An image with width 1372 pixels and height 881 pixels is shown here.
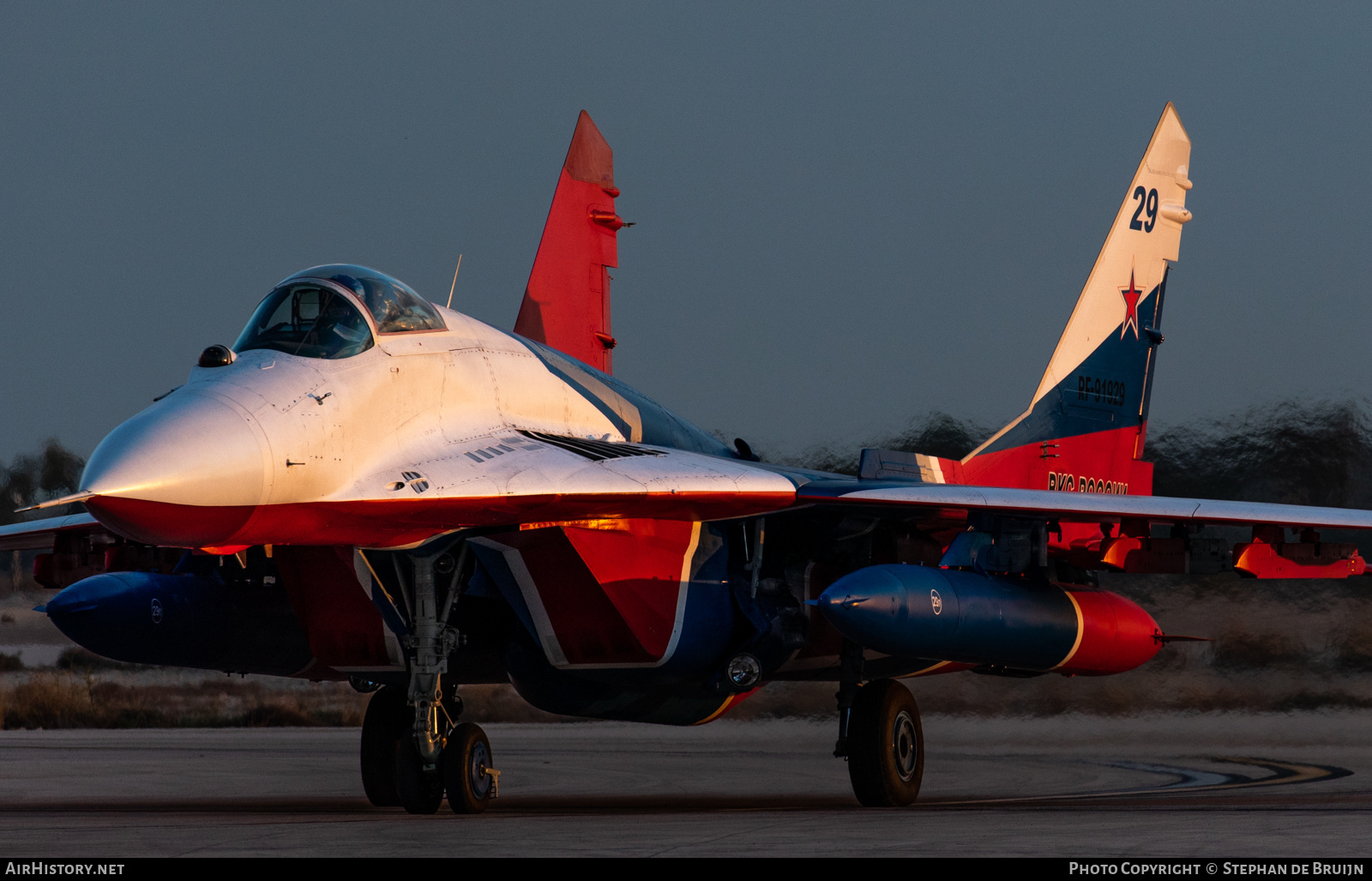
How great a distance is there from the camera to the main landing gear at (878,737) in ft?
35.8

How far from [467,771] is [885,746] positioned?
10.4ft

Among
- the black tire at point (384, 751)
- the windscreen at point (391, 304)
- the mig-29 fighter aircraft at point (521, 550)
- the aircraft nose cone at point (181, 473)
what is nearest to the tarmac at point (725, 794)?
the black tire at point (384, 751)

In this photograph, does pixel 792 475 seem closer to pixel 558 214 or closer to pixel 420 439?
pixel 420 439

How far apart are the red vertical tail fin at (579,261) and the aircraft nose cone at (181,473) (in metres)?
7.63

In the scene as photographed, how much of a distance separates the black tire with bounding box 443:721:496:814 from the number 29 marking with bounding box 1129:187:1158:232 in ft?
28.9

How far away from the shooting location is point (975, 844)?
6801 millimetres

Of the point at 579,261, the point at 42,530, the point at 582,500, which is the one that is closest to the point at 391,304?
the point at 582,500

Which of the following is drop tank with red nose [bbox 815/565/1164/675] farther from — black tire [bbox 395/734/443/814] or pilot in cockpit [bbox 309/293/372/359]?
pilot in cockpit [bbox 309/293/372/359]

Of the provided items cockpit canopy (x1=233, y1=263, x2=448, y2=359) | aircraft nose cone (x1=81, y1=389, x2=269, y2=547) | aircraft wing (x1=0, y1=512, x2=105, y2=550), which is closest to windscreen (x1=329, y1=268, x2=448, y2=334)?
cockpit canopy (x1=233, y1=263, x2=448, y2=359)

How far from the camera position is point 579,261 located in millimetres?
15938

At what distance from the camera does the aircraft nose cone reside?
7.11m

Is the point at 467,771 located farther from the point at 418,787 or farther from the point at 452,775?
the point at 418,787

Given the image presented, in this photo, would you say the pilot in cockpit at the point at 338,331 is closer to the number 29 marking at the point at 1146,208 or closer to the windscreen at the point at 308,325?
the windscreen at the point at 308,325
